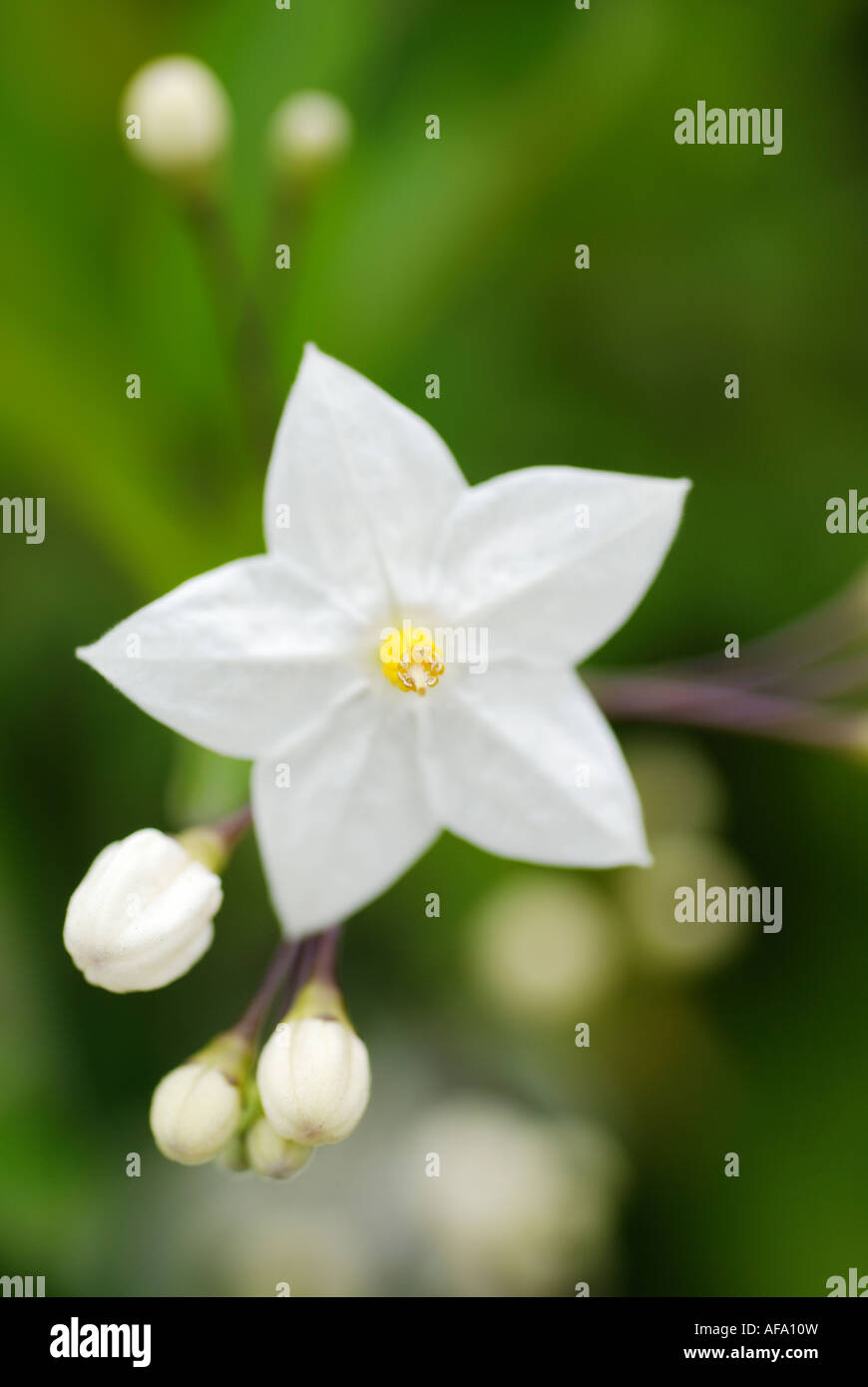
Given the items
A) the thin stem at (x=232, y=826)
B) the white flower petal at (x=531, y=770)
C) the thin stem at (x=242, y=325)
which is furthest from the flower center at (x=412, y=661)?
the thin stem at (x=242, y=325)

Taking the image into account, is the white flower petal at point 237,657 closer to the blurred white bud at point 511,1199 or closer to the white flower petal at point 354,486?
the white flower petal at point 354,486

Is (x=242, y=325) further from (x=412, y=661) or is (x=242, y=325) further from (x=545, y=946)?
(x=545, y=946)

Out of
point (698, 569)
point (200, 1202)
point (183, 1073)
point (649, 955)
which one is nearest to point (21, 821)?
point (200, 1202)

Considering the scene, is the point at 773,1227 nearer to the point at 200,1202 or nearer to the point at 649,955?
the point at 649,955

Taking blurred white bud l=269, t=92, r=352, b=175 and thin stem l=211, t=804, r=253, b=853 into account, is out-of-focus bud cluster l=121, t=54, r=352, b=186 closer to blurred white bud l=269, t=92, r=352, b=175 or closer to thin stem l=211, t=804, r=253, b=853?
blurred white bud l=269, t=92, r=352, b=175

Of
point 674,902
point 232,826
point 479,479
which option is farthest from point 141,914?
point 479,479

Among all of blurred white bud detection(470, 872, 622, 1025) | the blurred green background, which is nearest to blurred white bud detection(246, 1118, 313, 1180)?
the blurred green background
